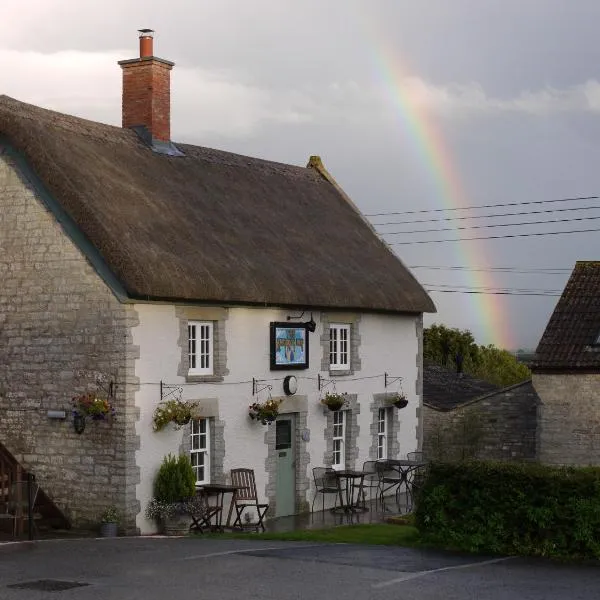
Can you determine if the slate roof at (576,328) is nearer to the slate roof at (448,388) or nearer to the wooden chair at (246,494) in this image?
the slate roof at (448,388)

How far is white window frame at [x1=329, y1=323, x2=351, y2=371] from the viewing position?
953 inches

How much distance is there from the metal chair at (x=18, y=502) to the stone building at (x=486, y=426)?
15409 millimetres

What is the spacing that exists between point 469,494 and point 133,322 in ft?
21.0

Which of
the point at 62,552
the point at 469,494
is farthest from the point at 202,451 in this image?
the point at 469,494

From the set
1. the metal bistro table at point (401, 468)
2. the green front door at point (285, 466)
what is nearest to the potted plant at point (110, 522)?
the green front door at point (285, 466)

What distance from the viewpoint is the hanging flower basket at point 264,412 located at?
21.2 metres

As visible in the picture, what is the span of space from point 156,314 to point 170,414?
1.74 metres

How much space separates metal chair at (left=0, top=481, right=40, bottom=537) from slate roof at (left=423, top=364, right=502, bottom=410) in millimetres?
15961

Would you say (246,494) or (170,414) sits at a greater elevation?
(170,414)

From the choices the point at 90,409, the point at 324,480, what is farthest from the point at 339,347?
the point at 90,409

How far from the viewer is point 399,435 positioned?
26578mm

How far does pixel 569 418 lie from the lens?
97.7 feet

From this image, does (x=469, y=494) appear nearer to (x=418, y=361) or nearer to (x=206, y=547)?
(x=206, y=547)

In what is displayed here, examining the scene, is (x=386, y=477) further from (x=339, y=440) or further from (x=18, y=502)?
(x=18, y=502)
